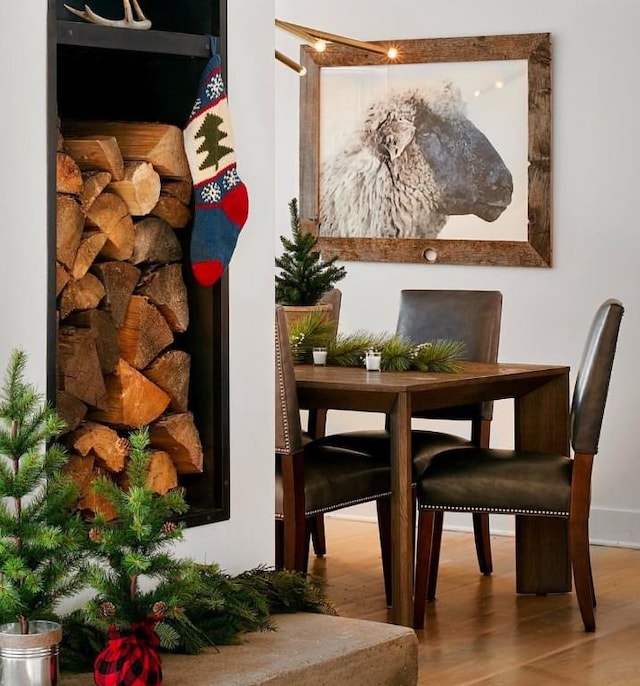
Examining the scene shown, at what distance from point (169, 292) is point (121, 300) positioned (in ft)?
0.40

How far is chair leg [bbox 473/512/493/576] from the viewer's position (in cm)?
504

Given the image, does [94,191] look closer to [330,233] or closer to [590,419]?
[590,419]

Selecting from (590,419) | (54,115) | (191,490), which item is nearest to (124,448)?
(191,490)

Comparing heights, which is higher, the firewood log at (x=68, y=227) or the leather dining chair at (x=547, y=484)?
the firewood log at (x=68, y=227)

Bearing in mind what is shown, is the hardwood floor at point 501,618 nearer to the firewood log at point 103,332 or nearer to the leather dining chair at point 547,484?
the leather dining chair at point 547,484

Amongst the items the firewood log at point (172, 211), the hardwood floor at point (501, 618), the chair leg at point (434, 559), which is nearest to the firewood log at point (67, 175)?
the firewood log at point (172, 211)

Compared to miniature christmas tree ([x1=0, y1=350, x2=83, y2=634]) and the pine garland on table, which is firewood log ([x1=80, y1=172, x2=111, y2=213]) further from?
the pine garland on table

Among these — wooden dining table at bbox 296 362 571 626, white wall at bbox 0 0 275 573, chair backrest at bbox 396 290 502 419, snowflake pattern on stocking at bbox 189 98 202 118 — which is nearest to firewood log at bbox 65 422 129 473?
white wall at bbox 0 0 275 573

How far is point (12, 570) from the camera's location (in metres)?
2.38

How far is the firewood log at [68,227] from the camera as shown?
274 centimetres

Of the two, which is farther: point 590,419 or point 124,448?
point 590,419

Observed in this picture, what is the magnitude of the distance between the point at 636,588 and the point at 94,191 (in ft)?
9.29

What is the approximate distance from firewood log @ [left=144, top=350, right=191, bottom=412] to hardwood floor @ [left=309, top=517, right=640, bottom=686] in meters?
1.22

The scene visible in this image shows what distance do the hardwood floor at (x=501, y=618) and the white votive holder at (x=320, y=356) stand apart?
781 mm
